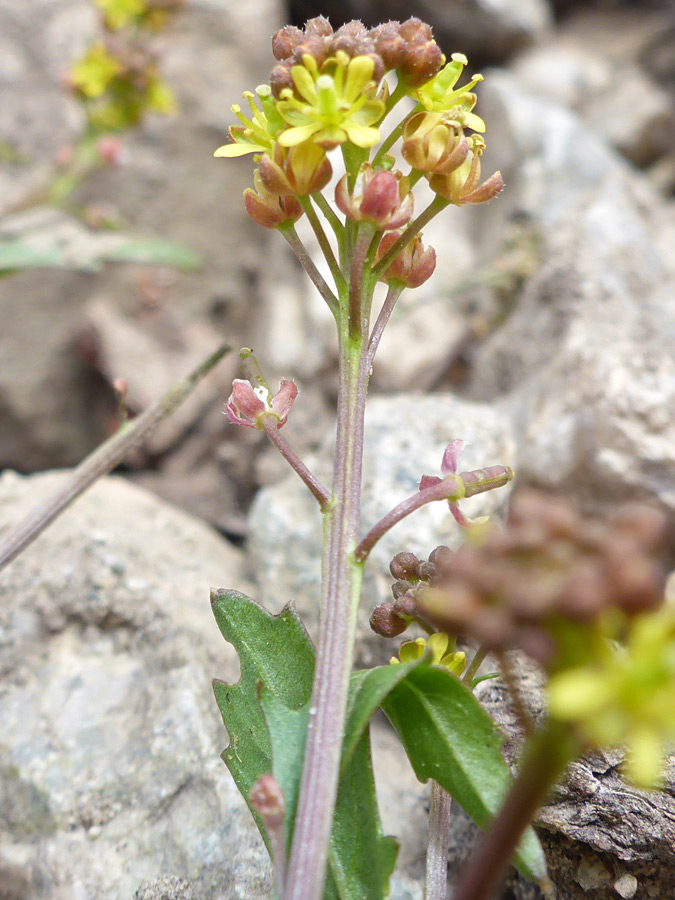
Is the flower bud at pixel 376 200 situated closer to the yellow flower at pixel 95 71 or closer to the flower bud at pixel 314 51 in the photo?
the flower bud at pixel 314 51

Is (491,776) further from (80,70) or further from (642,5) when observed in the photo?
(642,5)

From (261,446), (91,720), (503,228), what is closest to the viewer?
(91,720)

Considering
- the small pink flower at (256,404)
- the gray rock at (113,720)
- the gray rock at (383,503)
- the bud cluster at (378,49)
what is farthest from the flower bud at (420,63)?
the gray rock at (113,720)

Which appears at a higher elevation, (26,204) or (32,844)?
(26,204)

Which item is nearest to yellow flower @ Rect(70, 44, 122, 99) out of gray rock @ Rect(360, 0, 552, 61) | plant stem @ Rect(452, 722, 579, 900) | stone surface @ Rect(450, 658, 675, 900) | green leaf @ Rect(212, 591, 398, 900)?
gray rock @ Rect(360, 0, 552, 61)

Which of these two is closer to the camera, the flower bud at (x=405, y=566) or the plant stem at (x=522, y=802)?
the plant stem at (x=522, y=802)

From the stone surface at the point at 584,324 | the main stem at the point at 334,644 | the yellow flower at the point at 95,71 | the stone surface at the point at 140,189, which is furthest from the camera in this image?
the stone surface at the point at 140,189

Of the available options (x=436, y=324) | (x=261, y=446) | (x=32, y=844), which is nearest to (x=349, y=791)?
(x=32, y=844)

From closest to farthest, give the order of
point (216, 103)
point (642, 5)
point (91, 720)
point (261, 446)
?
point (91, 720), point (261, 446), point (216, 103), point (642, 5)
